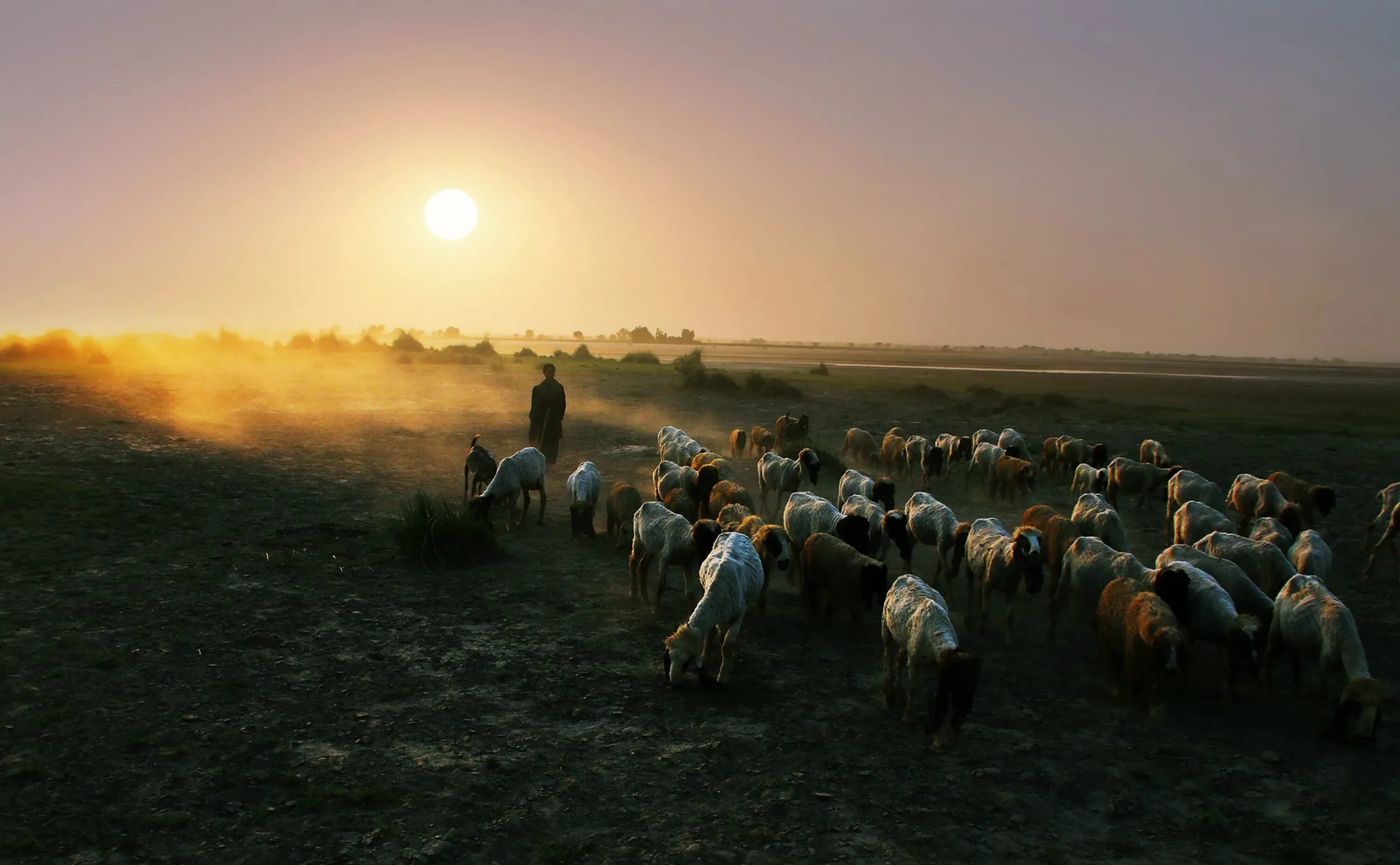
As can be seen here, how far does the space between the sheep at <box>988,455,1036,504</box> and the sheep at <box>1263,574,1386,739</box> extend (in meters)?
8.95

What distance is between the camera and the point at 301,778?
635 cm

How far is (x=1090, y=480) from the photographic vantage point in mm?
17938

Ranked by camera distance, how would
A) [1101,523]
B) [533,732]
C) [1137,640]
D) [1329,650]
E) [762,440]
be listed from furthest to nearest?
[762,440] < [1101,523] < [1137,640] < [1329,650] < [533,732]

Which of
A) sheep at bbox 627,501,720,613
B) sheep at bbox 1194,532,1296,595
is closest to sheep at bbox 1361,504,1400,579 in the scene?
sheep at bbox 1194,532,1296,595

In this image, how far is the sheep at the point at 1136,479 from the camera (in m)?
17.3

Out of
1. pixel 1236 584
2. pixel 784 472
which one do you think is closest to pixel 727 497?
pixel 784 472

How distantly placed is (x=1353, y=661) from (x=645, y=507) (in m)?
7.88

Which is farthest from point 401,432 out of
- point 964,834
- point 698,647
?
point 964,834

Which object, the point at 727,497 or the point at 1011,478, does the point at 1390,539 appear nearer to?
the point at 1011,478

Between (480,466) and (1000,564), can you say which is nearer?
(1000,564)

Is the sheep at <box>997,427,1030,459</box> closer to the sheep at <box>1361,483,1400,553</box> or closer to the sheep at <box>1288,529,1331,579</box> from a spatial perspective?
the sheep at <box>1361,483,1400,553</box>

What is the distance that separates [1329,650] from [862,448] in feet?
50.9

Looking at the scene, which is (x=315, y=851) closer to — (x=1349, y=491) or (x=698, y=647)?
(x=698, y=647)

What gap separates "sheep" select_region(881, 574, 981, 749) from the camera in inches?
274
